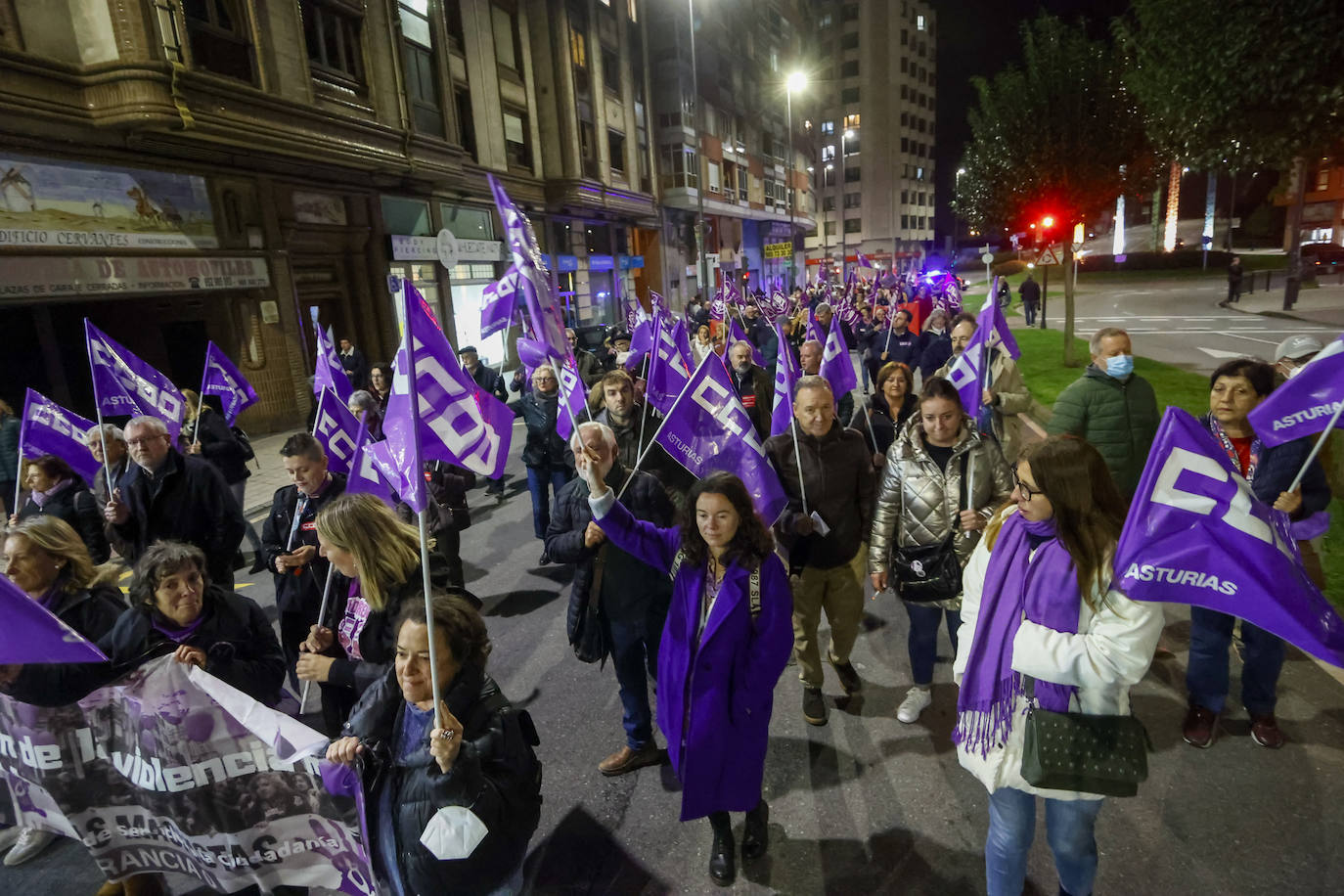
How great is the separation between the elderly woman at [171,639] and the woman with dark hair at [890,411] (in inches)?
184

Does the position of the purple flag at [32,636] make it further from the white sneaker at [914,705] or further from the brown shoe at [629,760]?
the white sneaker at [914,705]

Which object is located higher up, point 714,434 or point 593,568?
point 714,434

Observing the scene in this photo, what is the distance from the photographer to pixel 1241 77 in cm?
903

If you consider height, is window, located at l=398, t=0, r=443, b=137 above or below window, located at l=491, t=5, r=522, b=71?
below

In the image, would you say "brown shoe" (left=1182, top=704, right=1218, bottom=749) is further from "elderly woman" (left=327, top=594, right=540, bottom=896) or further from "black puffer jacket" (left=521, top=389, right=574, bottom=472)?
"black puffer jacket" (left=521, top=389, right=574, bottom=472)

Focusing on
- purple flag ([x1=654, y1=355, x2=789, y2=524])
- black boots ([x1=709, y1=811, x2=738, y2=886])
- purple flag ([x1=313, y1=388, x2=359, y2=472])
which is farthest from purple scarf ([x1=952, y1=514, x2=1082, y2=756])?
purple flag ([x1=313, y1=388, x2=359, y2=472])

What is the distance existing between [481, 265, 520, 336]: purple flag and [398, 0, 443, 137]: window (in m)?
15.5

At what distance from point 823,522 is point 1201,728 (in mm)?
2255

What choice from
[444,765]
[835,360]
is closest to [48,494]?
[444,765]

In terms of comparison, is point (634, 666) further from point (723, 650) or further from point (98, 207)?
point (98, 207)

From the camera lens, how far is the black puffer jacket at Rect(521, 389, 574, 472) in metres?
7.20

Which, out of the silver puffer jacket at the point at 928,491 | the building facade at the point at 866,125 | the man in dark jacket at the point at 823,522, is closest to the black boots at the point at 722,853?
the man in dark jacket at the point at 823,522

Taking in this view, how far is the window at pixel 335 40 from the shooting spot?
16375 millimetres

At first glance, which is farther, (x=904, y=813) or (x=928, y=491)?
(x=928, y=491)
